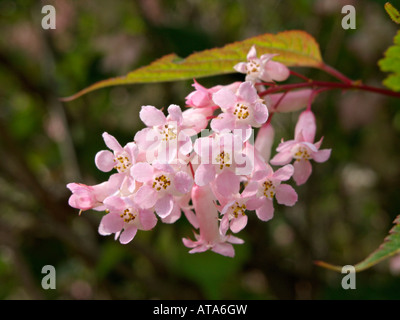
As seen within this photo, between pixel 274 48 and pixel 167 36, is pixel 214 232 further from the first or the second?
pixel 167 36

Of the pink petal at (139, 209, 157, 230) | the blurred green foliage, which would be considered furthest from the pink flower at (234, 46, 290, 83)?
the blurred green foliage

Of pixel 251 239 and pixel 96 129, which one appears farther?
pixel 96 129

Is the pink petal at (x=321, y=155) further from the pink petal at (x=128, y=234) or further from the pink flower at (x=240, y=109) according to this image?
the pink petal at (x=128, y=234)

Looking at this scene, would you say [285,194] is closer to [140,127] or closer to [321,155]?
[321,155]

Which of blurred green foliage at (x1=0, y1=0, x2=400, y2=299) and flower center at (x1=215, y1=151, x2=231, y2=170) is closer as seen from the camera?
flower center at (x1=215, y1=151, x2=231, y2=170)

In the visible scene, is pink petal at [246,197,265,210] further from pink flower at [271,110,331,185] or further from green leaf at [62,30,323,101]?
green leaf at [62,30,323,101]
